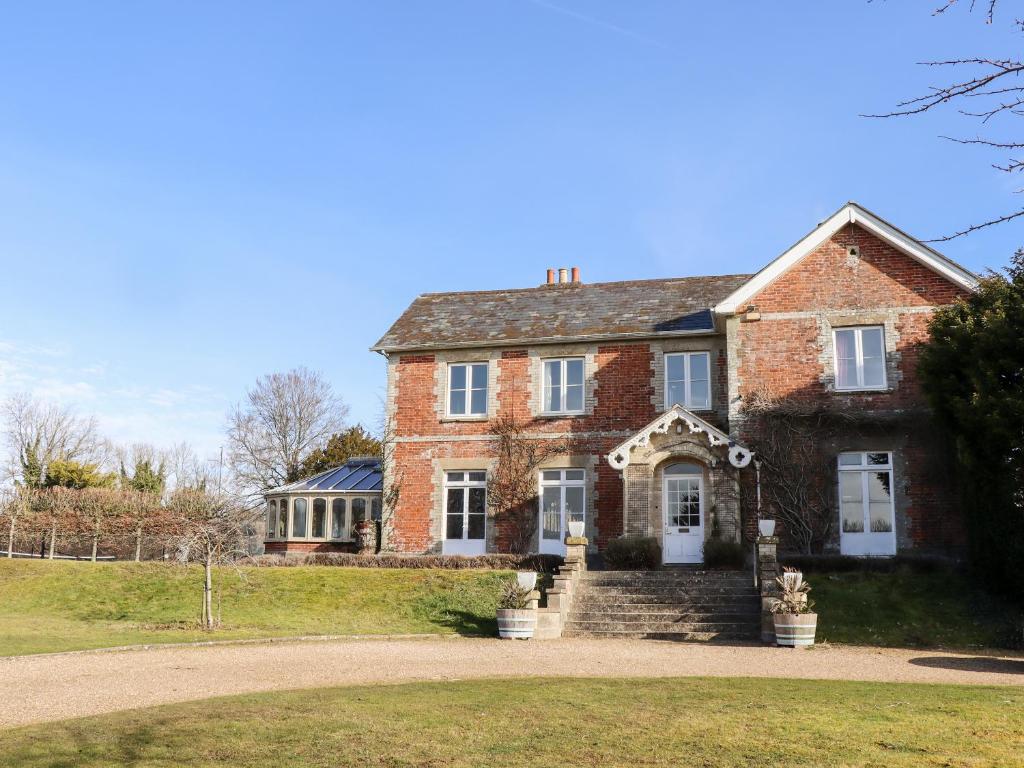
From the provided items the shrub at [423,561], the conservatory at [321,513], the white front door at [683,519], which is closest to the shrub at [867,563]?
the white front door at [683,519]

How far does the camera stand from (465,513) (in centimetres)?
2716

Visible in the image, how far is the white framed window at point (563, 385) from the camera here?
2709 cm

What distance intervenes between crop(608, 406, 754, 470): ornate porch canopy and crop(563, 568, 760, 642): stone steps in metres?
3.97

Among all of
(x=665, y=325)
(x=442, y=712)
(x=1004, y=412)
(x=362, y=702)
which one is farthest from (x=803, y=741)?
(x=665, y=325)

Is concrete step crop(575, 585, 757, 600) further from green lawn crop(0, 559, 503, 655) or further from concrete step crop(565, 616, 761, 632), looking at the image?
green lawn crop(0, 559, 503, 655)

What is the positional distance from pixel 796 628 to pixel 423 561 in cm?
1061

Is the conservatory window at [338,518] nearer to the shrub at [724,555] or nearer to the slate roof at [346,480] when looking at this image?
the slate roof at [346,480]

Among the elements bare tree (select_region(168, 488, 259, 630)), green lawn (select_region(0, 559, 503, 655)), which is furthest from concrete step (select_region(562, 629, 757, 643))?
bare tree (select_region(168, 488, 259, 630))

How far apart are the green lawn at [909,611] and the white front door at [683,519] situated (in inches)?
167

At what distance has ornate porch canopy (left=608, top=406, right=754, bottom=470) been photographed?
76.5 ft

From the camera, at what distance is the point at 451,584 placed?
71.0ft

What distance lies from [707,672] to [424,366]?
54.4ft

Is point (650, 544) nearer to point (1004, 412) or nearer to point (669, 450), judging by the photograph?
point (669, 450)

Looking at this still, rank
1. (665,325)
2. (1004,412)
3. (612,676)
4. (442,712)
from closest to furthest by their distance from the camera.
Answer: (442,712)
(612,676)
(1004,412)
(665,325)
